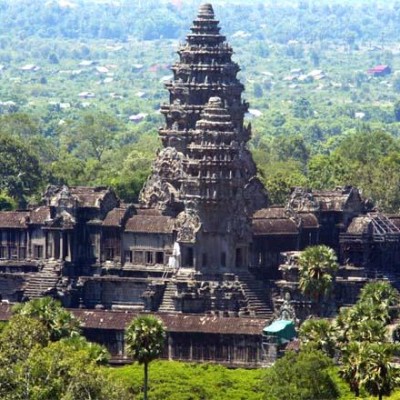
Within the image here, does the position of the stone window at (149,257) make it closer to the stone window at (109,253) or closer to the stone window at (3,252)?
the stone window at (109,253)

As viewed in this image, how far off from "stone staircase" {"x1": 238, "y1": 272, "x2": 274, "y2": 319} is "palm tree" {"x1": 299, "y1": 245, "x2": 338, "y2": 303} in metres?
4.02

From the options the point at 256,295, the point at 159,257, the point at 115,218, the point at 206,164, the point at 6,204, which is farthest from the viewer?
the point at 6,204

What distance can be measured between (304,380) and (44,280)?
117ft

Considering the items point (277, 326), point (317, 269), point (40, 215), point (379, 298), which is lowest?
point (277, 326)

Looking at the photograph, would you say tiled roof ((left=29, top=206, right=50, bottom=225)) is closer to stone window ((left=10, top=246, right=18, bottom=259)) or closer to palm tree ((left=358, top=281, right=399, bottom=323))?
stone window ((left=10, top=246, right=18, bottom=259))

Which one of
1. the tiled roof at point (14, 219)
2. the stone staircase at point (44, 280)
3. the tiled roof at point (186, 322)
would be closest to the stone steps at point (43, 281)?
the stone staircase at point (44, 280)

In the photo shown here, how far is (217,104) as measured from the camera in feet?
493

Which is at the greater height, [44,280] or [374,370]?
[44,280]

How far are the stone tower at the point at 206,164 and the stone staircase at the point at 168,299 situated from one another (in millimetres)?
1779

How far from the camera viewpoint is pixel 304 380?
387 feet

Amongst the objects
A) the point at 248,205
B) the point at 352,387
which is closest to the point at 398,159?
the point at 248,205

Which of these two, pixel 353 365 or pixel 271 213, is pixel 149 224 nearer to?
pixel 271 213

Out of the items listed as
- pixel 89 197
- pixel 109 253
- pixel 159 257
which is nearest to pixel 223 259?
pixel 159 257

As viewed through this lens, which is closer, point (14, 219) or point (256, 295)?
point (256, 295)
